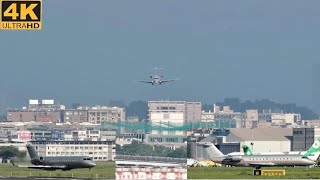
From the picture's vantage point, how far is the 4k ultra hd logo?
60125 mm

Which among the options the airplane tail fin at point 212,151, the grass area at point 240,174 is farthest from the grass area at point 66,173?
the airplane tail fin at point 212,151

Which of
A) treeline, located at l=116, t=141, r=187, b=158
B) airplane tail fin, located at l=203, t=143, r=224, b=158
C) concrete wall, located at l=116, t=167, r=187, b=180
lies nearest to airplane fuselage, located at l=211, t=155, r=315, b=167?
airplane tail fin, located at l=203, t=143, r=224, b=158

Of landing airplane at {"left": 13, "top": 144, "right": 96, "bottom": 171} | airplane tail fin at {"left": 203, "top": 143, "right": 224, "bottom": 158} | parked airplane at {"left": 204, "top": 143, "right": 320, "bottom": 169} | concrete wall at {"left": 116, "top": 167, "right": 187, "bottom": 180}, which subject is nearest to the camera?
concrete wall at {"left": 116, "top": 167, "right": 187, "bottom": 180}

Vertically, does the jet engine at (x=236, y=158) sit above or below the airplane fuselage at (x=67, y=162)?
above

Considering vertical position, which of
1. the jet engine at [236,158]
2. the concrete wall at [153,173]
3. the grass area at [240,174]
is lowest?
the grass area at [240,174]

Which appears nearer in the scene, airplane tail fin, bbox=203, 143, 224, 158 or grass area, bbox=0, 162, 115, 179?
grass area, bbox=0, 162, 115, 179

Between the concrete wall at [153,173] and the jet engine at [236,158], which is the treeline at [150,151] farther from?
the concrete wall at [153,173]

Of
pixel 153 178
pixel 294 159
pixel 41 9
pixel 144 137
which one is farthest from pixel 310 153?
pixel 41 9

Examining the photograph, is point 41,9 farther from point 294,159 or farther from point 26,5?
point 294,159

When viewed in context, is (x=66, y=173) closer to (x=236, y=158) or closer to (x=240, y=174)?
(x=240, y=174)

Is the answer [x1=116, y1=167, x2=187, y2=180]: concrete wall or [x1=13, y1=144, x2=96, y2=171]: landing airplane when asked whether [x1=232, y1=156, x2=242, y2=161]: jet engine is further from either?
[x1=116, y1=167, x2=187, y2=180]: concrete wall

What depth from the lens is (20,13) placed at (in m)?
60.4

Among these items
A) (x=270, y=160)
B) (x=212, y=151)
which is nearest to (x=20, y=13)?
(x=270, y=160)

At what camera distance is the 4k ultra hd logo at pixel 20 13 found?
60.1 m
